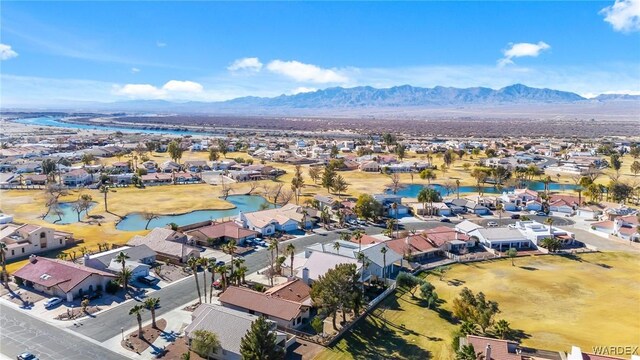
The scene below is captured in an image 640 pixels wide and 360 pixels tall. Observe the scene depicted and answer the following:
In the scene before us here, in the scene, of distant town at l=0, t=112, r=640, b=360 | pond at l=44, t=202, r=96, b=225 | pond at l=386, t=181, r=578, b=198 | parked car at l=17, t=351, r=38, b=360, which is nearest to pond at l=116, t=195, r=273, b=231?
distant town at l=0, t=112, r=640, b=360

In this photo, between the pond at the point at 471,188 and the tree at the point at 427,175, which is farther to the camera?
the tree at the point at 427,175

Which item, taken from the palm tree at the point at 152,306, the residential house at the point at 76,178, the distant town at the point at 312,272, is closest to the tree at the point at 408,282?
the distant town at the point at 312,272

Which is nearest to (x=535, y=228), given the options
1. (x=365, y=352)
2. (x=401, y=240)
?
(x=401, y=240)

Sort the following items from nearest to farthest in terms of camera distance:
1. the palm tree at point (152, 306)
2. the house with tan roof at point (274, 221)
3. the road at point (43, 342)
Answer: the road at point (43, 342) → the palm tree at point (152, 306) → the house with tan roof at point (274, 221)

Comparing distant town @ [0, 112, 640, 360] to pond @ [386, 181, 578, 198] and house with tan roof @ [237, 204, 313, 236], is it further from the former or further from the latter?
pond @ [386, 181, 578, 198]

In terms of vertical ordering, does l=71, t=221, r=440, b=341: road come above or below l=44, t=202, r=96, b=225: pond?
above

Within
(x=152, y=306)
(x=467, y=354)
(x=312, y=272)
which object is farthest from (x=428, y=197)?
(x=152, y=306)

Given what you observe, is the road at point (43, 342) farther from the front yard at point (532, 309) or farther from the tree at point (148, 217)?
the tree at point (148, 217)
